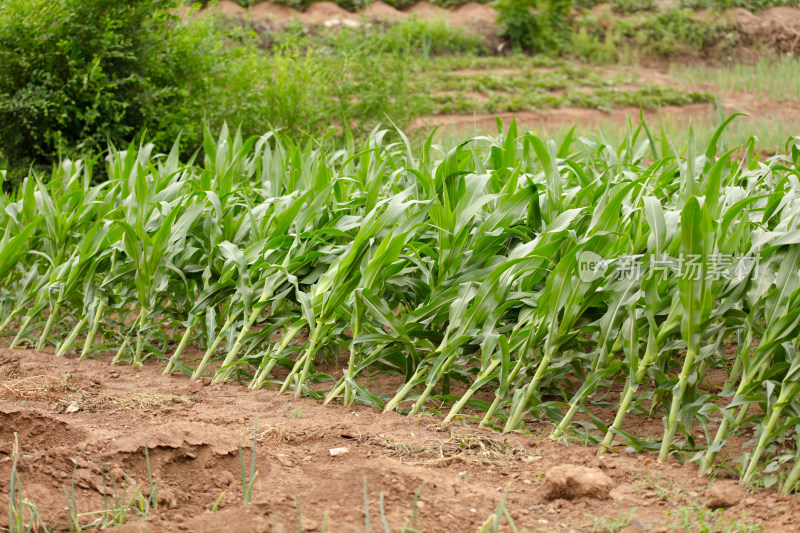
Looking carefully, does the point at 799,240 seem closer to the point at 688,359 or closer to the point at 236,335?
the point at 688,359

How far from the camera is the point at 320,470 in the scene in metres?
1.88

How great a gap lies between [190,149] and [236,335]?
3397 mm

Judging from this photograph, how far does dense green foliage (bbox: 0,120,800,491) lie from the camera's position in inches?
78.3

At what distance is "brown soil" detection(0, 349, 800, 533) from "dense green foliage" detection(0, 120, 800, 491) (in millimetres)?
128

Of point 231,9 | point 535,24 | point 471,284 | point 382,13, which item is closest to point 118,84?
point 471,284

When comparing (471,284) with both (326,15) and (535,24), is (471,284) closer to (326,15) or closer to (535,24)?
(326,15)

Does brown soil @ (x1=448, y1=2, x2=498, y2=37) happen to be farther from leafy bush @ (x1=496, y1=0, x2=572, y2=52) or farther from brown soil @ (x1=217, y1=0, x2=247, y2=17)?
brown soil @ (x1=217, y1=0, x2=247, y2=17)

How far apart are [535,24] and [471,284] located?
38.3 ft

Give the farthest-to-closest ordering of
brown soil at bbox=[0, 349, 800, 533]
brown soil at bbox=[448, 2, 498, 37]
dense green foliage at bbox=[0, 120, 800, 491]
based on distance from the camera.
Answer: brown soil at bbox=[448, 2, 498, 37] → dense green foliage at bbox=[0, 120, 800, 491] → brown soil at bbox=[0, 349, 800, 533]

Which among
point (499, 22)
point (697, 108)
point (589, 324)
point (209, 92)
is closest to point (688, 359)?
point (589, 324)

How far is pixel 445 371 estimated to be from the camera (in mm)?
2334

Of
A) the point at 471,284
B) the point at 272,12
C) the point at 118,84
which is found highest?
the point at 272,12

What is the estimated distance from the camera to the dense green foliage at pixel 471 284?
78.3 inches

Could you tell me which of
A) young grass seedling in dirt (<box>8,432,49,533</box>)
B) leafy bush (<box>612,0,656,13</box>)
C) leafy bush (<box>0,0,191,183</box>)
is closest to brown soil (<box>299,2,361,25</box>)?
leafy bush (<box>612,0,656,13</box>)
